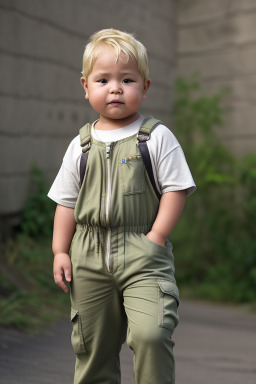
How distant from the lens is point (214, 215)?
26.9 feet

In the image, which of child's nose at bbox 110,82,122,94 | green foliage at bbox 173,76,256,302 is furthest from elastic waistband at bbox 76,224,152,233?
green foliage at bbox 173,76,256,302

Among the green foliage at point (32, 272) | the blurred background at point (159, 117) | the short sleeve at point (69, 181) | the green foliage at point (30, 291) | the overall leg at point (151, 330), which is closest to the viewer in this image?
the overall leg at point (151, 330)

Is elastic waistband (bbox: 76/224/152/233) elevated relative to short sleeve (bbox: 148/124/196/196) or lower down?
lower down

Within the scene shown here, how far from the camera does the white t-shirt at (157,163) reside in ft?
7.70

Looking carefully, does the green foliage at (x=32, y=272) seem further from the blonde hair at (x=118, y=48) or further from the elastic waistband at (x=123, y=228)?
the blonde hair at (x=118, y=48)

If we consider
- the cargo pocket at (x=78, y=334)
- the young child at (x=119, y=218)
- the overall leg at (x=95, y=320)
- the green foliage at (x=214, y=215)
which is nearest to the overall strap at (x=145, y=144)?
the young child at (x=119, y=218)

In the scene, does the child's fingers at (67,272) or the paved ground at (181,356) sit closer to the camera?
the child's fingers at (67,272)

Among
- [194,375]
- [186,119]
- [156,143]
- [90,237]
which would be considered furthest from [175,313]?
[186,119]

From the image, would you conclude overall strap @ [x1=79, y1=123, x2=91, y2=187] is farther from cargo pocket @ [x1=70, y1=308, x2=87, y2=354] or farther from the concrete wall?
the concrete wall

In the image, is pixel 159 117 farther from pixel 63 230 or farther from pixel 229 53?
pixel 63 230

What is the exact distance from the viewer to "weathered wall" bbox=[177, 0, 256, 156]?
27.8 feet

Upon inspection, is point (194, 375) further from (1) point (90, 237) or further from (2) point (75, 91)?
(2) point (75, 91)

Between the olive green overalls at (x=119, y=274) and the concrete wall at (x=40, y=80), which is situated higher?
the concrete wall at (x=40, y=80)

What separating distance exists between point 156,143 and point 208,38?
673 centimetres
